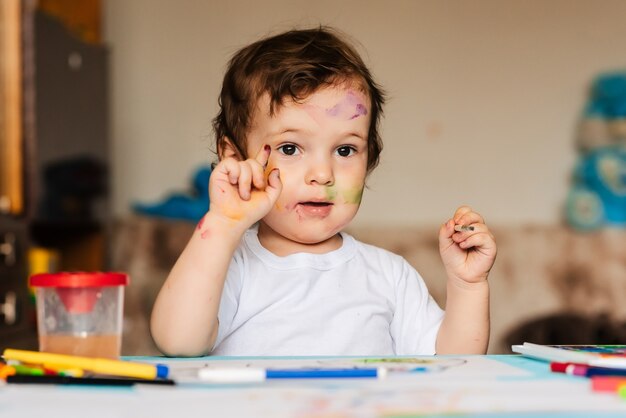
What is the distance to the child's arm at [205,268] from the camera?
940 mm

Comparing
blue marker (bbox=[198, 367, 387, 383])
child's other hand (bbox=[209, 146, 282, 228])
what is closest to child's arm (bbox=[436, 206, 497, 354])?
child's other hand (bbox=[209, 146, 282, 228])

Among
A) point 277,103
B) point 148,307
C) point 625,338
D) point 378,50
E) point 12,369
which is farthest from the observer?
point 378,50

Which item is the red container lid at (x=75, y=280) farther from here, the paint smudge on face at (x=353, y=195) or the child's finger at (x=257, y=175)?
the paint smudge on face at (x=353, y=195)

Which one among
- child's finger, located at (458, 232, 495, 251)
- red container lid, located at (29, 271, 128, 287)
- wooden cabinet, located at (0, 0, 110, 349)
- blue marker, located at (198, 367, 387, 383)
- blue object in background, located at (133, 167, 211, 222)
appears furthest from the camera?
blue object in background, located at (133, 167, 211, 222)

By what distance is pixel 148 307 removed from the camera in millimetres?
3107

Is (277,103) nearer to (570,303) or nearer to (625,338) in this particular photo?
(625,338)

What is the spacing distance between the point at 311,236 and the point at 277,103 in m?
0.18

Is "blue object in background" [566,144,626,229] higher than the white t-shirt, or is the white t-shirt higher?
"blue object in background" [566,144,626,229]

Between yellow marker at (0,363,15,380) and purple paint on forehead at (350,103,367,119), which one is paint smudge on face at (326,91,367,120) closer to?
purple paint on forehead at (350,103,367,119)

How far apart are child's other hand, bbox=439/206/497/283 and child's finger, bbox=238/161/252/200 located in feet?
0.89

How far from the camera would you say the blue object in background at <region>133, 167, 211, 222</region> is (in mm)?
3158

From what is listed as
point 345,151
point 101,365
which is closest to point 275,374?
point 101,365

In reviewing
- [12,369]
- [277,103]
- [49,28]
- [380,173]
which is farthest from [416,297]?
[380,173]

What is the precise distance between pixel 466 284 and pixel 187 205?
7.07 ft
